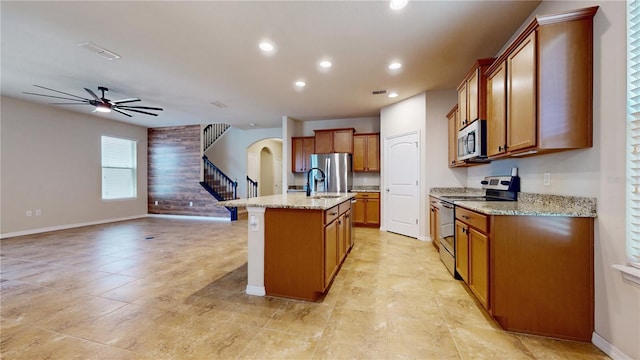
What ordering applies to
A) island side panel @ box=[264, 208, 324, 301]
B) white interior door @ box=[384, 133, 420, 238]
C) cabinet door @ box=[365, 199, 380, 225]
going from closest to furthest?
island side panel @ box=[264, 208, 324, 301]
white interior door @ box=[384, 133, 420, 238]
cabinet door @ box=[365, 199, 380, 225]

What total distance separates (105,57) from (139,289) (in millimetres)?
2867

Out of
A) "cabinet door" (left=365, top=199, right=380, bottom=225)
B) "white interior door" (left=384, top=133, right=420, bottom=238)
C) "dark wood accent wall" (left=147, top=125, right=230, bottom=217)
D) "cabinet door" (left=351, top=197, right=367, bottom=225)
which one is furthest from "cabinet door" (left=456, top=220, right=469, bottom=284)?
"dark wood accent wall" (left=147, top=125, right=230, bottom=217)

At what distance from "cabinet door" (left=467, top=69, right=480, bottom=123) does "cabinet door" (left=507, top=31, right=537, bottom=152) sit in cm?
54

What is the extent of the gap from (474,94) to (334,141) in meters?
3.64

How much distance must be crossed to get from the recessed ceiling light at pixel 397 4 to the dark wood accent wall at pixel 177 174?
650cm

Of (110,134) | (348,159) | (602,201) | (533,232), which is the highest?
(110,134)

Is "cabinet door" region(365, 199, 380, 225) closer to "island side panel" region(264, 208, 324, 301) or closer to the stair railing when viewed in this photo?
"island side panel" region(264, 208, 324, 301)

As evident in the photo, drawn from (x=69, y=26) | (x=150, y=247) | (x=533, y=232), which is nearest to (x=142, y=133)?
(x=150, y=247)

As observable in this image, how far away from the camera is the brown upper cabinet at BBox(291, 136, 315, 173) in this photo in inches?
254

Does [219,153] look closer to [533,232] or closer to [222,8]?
[222,8]

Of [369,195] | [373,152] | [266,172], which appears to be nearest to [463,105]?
[373,152]

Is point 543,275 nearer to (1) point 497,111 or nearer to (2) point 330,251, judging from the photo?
(1) point 497,111

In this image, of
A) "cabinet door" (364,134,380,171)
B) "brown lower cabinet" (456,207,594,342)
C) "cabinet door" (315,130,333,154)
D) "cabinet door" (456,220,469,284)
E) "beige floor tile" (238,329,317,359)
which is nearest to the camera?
"beige floor tile" (238,329,317,359)

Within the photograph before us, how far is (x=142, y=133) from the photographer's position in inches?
298
